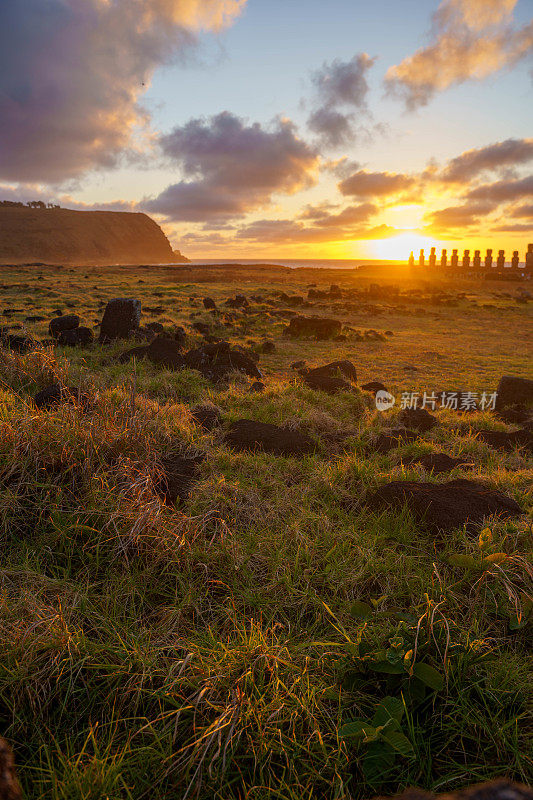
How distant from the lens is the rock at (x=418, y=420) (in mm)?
6562

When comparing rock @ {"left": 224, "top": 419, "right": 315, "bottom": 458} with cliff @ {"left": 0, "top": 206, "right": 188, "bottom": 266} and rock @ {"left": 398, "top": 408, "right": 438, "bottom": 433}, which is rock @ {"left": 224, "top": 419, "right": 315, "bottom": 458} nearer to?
rock @ {"left": 398, "top": 408, "right": 438, "bottom": 433}

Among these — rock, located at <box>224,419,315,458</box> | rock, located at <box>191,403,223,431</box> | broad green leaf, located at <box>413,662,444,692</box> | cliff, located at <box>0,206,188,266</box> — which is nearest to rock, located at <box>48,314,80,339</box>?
rock, located at <box>191,403,223,431</box>

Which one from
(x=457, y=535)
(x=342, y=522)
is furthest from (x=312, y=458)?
(x=457, y=535)

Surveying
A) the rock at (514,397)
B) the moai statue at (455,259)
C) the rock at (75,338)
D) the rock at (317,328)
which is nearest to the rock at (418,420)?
the rock at (514,397)

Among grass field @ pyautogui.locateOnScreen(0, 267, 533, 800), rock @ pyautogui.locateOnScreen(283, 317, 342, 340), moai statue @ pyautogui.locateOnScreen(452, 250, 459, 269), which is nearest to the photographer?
grass field @ pyautogui.locateOnScreen(0, 267, 533, 800)

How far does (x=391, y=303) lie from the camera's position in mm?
30219

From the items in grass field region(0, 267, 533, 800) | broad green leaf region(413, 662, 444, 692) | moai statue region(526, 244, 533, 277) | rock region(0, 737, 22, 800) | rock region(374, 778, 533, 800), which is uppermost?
moai statue region(526, 244, 533, 277)

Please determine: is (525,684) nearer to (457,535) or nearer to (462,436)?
(457,535)

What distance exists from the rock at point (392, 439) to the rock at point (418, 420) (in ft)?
1.13

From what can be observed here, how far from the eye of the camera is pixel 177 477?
4.26 metres

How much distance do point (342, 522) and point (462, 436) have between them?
11.7 feet

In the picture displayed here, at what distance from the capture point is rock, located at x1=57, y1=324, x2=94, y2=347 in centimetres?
1052

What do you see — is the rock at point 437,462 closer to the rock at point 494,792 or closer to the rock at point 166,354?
the rock at point 494,792

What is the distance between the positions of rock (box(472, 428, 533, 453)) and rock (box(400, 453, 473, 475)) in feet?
3.40
